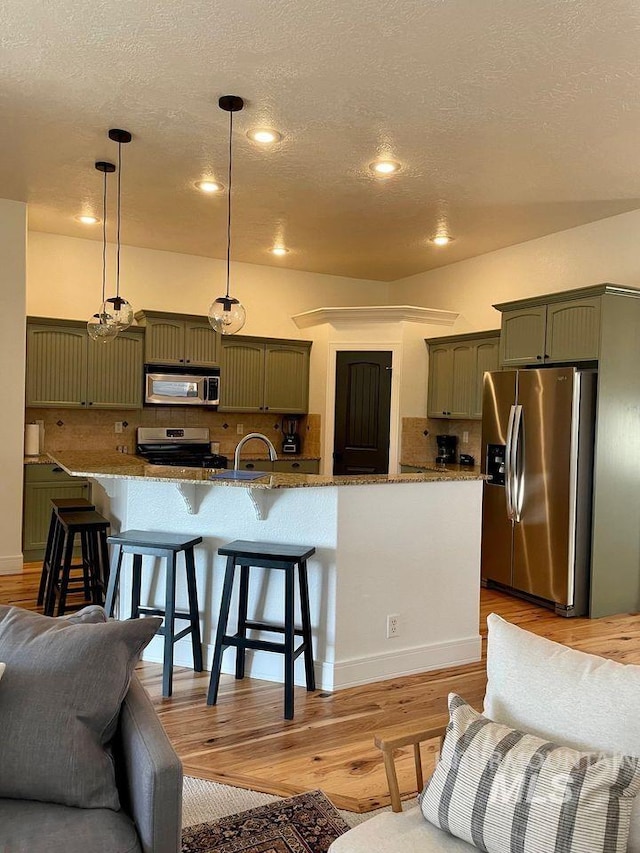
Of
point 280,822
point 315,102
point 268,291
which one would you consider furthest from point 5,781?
point 268,291

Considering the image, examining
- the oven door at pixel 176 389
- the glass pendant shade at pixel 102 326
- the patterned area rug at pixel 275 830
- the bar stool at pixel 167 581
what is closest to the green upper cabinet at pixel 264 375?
the oven door at pixel 176 389

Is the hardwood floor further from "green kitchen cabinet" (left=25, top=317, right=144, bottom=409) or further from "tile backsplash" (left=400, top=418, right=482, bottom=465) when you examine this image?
"green kitchen cabinet" (left=25, top=317, right=144, bottom=409)

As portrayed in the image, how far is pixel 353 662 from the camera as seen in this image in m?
3.34

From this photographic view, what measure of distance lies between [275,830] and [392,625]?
1.44m

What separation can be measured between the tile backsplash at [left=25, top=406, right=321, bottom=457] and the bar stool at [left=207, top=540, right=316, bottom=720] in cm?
366

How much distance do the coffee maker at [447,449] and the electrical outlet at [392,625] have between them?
323 centimetres

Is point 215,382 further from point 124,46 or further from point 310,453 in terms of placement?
point 124,46

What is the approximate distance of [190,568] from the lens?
10.9 feet

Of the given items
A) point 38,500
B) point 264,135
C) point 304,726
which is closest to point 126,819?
point 304,726

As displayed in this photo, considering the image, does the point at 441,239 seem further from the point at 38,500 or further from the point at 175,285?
the point at 38,500

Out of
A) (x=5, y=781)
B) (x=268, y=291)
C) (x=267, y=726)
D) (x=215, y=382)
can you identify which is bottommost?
(x=267, y=726)

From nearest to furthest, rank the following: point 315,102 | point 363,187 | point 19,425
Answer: point 315,102
point 363,187
point 19,425

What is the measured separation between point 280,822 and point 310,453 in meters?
5.06

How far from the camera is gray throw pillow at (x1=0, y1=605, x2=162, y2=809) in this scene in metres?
1.47
